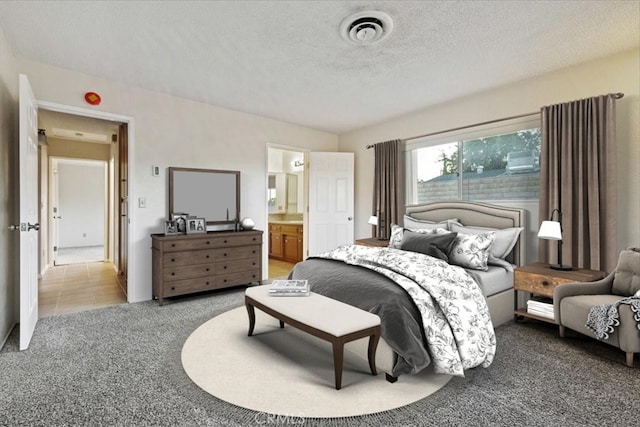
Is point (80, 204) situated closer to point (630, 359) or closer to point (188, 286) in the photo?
point (188, 286)

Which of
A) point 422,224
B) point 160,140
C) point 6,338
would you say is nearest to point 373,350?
point 422,224

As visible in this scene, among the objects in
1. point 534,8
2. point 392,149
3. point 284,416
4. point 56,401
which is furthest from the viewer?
point 392,149

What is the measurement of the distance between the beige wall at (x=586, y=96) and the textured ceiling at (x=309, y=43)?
18 centimetres

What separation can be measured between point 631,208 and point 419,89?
238cm

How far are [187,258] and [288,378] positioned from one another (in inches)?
91.0

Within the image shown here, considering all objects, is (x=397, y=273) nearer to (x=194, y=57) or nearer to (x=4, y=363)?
(x=194, y=57)

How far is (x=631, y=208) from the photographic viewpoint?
3039 mm

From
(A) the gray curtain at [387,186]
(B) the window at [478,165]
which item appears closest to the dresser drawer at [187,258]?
(A) the gray curtain at [387,186]

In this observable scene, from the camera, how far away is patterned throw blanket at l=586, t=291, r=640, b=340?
227cm

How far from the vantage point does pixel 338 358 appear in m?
2.01

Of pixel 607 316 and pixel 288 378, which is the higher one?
pixel 607 316

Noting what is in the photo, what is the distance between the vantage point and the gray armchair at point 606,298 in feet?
7.58

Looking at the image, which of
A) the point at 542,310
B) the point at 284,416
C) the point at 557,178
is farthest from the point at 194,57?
the point at 542,310

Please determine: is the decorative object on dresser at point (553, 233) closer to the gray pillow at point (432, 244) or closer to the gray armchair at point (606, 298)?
the gray armchair at point (606, 298)
